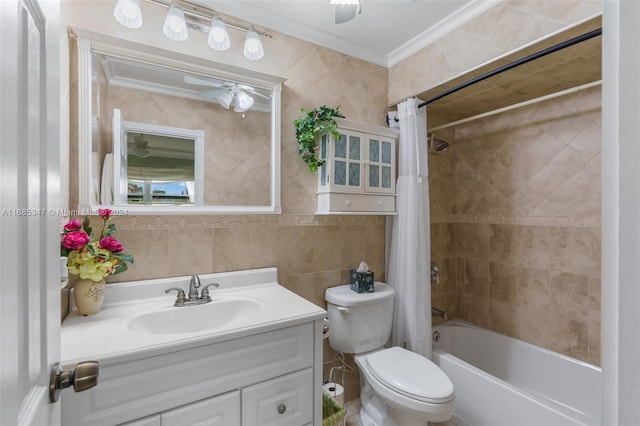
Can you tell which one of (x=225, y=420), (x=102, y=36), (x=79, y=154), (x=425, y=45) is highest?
(x=425, y=45)

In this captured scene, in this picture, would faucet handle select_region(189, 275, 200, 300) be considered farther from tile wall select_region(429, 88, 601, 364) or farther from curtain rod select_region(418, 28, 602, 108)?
tile wall select_region(429, 88, 601, 364)

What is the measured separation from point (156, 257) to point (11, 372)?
43.2 inches

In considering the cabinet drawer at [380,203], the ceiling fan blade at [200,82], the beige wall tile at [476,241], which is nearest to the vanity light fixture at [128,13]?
the ceiling fan blade at [200,82]

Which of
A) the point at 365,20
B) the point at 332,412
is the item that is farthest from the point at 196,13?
the point at 332,412

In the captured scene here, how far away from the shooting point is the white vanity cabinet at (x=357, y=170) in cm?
174

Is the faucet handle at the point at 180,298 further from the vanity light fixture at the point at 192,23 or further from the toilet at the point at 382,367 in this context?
the vanity light fixture at the point at 192,23

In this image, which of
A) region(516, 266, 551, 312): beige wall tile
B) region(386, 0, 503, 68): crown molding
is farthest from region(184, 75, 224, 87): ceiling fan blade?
region(516, 266, 551, 312): beige wall tile

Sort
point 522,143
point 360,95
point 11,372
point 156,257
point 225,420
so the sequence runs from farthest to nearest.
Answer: point 522,143, point 360,95, point 156,257, point 225,420, point 11,372

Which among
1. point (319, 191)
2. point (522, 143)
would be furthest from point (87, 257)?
point (522, 143)

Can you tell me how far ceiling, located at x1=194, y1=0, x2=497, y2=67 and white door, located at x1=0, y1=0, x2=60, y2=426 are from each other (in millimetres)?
1222

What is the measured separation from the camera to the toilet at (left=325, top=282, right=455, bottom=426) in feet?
4.51

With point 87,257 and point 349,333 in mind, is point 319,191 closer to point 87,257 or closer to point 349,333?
point 349,333

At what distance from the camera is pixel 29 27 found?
1.54 ft

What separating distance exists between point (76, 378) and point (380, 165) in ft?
5.59
